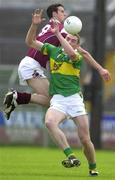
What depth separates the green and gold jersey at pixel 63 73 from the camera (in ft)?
50.0

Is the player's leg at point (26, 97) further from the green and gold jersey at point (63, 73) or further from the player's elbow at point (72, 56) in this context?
the player's elbow at point (72, 56)

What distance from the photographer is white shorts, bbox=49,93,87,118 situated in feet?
49.8

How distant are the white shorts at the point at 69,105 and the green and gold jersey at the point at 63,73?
0.08 m

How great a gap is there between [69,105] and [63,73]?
20.3 inches

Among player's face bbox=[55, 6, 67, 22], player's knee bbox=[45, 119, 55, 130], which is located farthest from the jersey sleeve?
player's face bbox=[55, 6, 67, 22]

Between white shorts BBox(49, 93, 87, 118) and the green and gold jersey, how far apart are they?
0.08m

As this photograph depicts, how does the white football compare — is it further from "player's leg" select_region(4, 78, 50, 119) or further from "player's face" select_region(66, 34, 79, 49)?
"player's leg" select_region(4, 78, 50, 119)

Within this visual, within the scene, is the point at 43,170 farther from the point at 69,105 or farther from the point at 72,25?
the point at 72,25

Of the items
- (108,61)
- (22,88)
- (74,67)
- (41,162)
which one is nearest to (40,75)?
(74,67)

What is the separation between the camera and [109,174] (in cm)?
1611

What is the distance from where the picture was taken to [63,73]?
1528 cm

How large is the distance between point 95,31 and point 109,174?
1580cm

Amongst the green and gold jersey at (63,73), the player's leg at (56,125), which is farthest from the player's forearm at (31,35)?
the player's leg at (56,125)

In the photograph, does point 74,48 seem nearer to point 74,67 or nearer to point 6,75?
point 74,67
